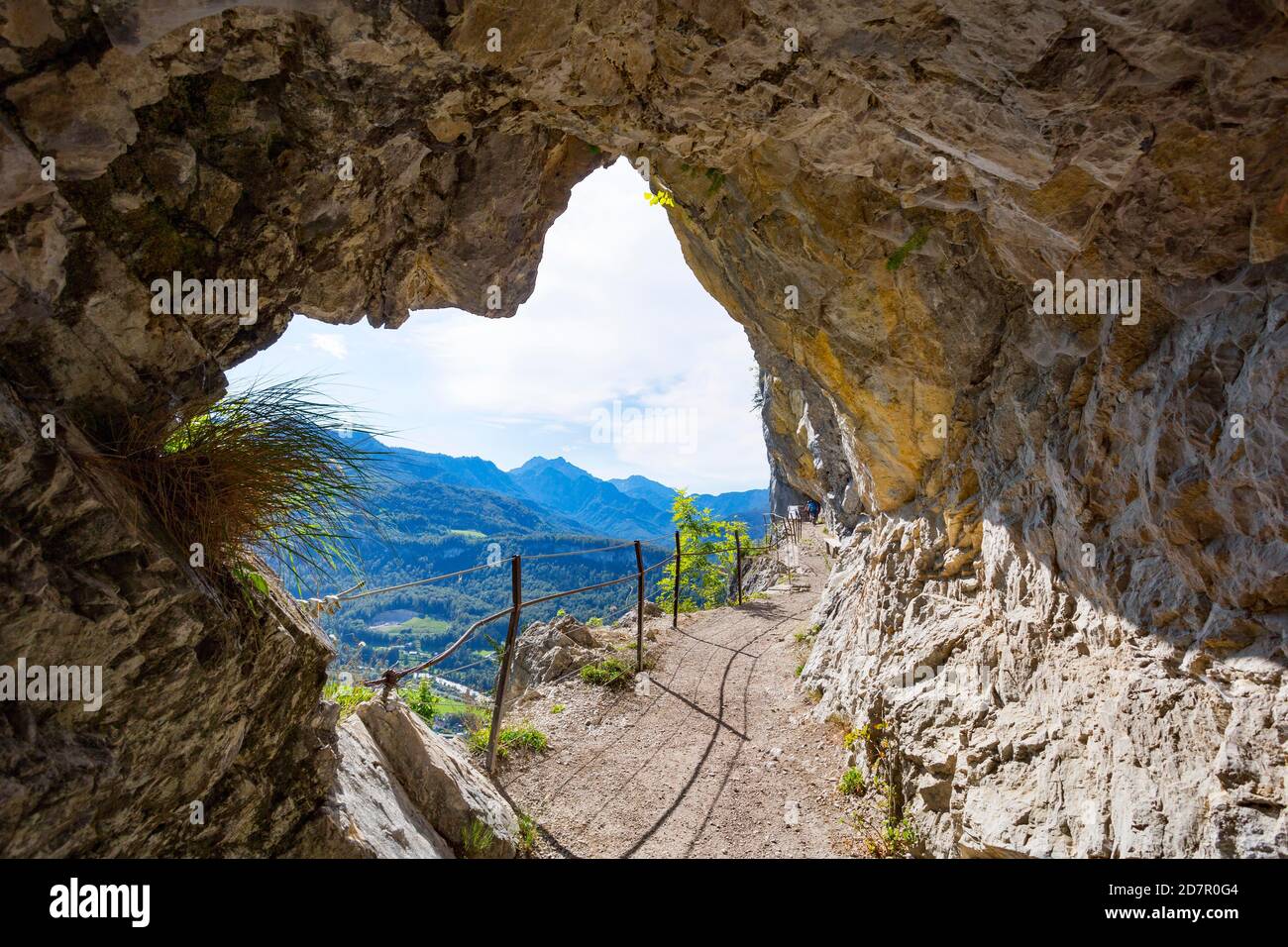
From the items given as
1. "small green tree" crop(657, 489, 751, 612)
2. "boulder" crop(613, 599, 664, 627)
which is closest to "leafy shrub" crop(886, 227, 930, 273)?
"boulder" crop(613, 599, 664, 627)

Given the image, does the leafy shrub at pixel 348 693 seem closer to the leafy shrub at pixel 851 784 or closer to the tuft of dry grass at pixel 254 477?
the tuft of dry grass at pixel 254 477

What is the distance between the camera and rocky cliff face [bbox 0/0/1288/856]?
7.19 feet

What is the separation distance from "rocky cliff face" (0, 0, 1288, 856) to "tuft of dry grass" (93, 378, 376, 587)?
196 mm

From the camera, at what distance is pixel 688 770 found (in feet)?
19.0

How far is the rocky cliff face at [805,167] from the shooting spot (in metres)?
2.19

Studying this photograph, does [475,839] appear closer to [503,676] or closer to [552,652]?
[503,676]

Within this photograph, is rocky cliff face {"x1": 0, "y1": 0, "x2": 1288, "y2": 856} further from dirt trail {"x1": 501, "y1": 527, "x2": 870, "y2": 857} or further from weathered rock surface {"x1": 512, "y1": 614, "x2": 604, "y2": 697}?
weathered rock surface {"x1": 512, "y1": 614, "x2": 604, "y2": 697}

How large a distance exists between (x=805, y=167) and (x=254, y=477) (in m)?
4.88

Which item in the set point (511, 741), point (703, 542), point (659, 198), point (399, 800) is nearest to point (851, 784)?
point (511, 741)

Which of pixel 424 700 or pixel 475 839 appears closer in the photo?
pixel 475 839

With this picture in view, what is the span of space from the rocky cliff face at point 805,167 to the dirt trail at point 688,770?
4.11ft

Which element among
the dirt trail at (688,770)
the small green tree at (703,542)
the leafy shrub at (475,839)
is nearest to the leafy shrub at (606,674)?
the dirt trail at (688,770)

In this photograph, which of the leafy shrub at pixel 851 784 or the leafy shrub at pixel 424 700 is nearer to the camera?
the leafy shrub at pixel 851 784

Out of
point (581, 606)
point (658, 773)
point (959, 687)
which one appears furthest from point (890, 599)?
point (581, 606)
